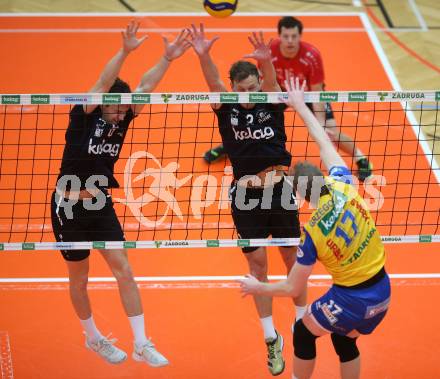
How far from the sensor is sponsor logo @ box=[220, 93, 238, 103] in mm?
7816

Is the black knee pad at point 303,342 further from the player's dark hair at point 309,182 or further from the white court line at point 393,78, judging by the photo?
the white court line at point 393,78

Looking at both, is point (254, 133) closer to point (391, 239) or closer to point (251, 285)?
point (391, 239)

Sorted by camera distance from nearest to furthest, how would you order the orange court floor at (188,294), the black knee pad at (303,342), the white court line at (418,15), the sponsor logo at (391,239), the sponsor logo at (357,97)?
the black knee pad at (303,342) → the sponsor logo at (357,97) → the sponsor logo at (391,239) → the orange court floor at (188,294) → the white court line at (418,15)

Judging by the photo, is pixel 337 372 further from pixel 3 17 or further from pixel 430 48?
pixel 3 17

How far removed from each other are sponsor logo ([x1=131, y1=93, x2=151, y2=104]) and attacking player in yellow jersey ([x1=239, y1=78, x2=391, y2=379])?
5.72 ft

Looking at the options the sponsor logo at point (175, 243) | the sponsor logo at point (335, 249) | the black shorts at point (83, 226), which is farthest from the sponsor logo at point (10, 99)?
the sponsor logo at point (335, 249)

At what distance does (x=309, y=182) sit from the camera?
668cm

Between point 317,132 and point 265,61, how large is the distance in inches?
54.4

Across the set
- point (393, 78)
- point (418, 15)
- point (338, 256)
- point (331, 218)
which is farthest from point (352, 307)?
point (418, 15)

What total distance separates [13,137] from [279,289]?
24.1 ft

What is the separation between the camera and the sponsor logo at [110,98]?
7.66 m

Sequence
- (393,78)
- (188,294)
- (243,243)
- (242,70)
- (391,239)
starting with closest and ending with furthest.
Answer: (242,70) → (243,243) → (391,239) → (188,294) → (393,78)

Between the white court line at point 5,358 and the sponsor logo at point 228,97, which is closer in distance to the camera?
the sponsor logo at point 228,97

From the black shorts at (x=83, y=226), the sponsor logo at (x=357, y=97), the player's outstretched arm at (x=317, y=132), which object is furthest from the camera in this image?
the black shorts at (x=83, y=226)
